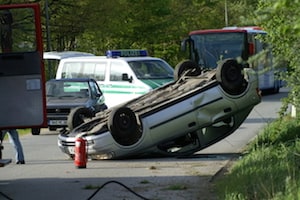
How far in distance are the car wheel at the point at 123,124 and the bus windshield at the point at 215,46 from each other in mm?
22145

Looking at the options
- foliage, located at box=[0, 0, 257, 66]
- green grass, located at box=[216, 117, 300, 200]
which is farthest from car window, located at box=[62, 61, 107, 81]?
green grass, located at box=[216, 117, 300, 200]

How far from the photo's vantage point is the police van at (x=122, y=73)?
2736 centimetres

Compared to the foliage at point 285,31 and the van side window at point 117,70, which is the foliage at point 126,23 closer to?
the van side window at point 117,70

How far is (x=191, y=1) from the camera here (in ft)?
173

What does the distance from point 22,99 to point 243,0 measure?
3.62 m

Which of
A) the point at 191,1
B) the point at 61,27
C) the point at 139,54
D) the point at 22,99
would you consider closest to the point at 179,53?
the point at 191,1

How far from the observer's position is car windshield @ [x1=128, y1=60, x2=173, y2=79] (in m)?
27.7

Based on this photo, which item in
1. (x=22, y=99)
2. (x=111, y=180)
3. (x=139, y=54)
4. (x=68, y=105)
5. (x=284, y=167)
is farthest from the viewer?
(x=139, y=54)

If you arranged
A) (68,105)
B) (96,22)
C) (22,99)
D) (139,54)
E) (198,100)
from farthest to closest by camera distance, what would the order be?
(96,22), (139,54), (68,105), (198,100), (22,99)

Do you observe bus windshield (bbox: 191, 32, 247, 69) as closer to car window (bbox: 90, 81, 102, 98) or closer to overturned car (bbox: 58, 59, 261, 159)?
car window (bbox: 90, 81, 102, 98)

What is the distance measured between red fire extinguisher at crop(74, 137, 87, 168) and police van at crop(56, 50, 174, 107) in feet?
36.6

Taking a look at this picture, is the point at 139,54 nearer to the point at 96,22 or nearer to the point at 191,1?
the point at 96,22

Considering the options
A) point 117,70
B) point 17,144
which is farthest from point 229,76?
point 117,70

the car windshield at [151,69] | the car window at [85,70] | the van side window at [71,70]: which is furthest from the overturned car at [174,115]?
the van side window at [71,70]
